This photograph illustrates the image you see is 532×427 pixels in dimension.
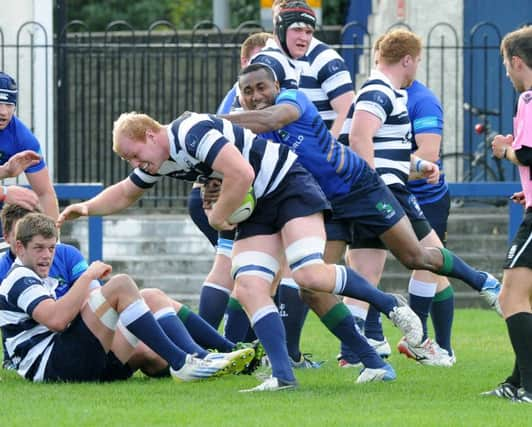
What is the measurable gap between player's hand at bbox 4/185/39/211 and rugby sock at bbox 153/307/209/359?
999mm

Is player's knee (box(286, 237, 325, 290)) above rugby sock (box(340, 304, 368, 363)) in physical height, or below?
above

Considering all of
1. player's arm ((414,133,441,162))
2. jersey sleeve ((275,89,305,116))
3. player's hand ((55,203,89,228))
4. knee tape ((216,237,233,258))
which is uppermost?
jersey sleeve ((275,89,305,116))

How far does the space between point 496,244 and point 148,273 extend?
3.70 metres

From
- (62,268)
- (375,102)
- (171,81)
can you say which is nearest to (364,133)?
(375,102)

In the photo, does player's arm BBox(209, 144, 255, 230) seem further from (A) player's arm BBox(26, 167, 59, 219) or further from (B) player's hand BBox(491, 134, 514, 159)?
(A) player's arm BBox(26, 167, 59, 219)

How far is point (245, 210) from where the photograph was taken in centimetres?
771

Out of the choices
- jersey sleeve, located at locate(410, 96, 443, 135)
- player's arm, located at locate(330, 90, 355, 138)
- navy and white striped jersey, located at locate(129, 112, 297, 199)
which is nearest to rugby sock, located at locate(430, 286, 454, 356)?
jersey sleeve, located at locate(410, 96, 443, 135)

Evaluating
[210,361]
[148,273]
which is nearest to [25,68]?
[148,273]

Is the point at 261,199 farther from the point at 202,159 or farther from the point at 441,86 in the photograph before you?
the point at 441,86

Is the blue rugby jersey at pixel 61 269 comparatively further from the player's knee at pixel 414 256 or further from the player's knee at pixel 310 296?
the player's knee at pixel 414 256

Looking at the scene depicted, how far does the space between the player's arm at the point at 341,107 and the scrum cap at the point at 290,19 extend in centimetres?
44

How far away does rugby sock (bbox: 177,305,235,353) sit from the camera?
862cm

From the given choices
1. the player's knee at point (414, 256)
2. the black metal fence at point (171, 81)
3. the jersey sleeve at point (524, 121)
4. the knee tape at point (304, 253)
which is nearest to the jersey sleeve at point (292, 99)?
the knee tape at point (304, 253)

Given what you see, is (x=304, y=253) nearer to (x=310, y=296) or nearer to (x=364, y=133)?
(x=310, y=296)
